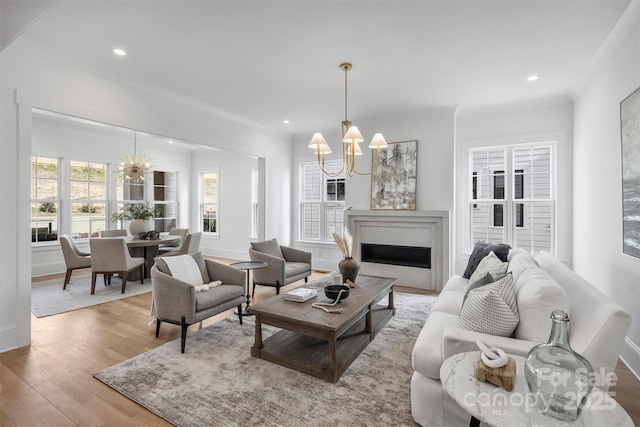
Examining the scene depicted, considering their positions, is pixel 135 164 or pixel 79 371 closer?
pixel 79 371

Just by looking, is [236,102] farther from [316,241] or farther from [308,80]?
[316,241]

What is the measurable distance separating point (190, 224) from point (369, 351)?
23.1 ft

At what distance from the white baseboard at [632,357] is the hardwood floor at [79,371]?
5cm

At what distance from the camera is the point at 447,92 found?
4277 mm

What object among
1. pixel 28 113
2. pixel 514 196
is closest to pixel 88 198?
pixel 28 113

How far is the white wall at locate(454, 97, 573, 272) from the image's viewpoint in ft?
14.7

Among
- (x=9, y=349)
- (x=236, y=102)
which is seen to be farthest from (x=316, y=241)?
(x=9, y=349)

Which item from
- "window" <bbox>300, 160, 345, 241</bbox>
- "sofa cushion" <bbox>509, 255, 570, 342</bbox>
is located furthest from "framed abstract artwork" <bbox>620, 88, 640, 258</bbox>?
"window" <bbox>300, 160, 345, 241</bbox>

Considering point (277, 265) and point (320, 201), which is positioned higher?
point (320, 201)

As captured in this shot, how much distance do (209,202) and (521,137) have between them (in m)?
7.12

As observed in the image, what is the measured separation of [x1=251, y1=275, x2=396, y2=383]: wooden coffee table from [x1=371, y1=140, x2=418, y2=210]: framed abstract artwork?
239 centimetres

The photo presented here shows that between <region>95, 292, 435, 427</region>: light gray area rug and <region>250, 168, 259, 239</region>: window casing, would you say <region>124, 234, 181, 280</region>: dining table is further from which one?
<region>95, 292, 435, 427</region>: light gray area rug

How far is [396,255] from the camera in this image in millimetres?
5469

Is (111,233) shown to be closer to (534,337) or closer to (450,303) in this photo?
(450,303)
